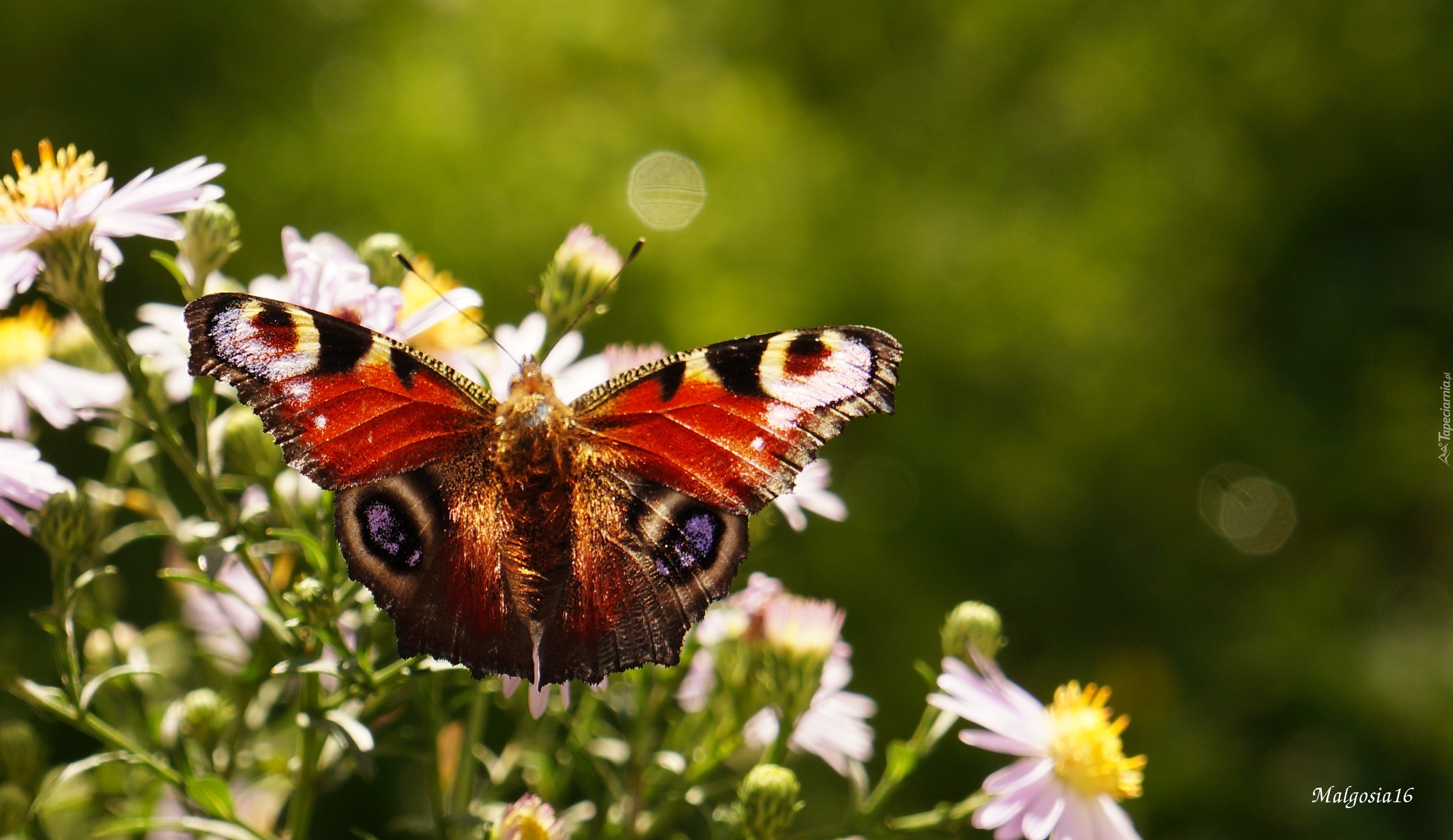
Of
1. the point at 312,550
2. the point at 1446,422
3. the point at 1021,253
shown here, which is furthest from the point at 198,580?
the point at 1446,422

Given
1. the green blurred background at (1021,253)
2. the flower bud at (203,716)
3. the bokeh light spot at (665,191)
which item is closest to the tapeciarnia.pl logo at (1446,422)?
the green blurred background at (1021,253)

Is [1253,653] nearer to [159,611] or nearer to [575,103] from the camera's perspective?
[575,103]

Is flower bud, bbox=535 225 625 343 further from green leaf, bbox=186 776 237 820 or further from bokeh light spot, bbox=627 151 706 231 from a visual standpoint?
bokeh light spot, bbox=627 151 706 231

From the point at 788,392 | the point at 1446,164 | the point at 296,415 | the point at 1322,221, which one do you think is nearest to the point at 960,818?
the point at 788,392

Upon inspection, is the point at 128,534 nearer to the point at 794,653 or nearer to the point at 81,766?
the point at 81,766

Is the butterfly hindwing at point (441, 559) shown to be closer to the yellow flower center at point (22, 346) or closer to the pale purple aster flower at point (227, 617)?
the pale purple aster flower at point (227, 617)

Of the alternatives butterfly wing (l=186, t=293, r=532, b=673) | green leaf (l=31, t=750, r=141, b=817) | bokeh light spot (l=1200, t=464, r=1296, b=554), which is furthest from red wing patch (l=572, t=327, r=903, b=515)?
bokeh light spot (l=1200, t=464, r=1296, b=554)

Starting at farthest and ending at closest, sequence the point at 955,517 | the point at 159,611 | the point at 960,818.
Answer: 1. the point at 955,517
2. the point at 159,611
3. the point at 960,818
